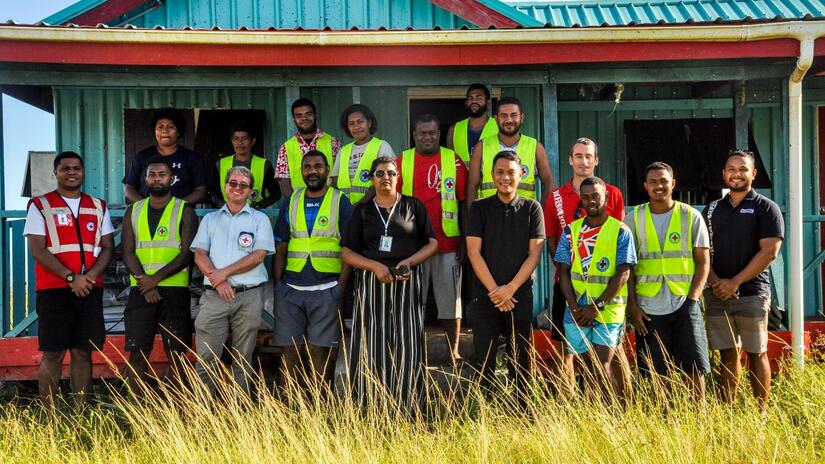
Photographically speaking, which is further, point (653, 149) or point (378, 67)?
point (653, 149)

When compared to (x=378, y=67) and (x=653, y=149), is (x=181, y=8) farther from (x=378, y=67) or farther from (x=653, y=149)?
(x=653, y=149)

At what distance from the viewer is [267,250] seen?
545 cm

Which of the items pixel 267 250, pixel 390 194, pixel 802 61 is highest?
pixel 802 61

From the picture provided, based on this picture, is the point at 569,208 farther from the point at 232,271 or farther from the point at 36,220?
the point at 36,220

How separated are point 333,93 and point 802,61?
14.9 feet

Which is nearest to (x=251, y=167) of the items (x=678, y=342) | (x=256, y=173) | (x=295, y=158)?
(x=256, y=173)

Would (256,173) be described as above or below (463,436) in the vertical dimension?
above

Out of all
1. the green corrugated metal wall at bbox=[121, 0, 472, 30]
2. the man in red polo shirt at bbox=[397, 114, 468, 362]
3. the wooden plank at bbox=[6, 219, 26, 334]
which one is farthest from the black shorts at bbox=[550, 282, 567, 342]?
the wooden plank at bbox=[6, 219, 26, 334]

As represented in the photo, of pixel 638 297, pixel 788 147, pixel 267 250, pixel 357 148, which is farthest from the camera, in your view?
pixel 788 147

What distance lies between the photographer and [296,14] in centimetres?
819

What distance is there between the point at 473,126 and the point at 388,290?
169 cm

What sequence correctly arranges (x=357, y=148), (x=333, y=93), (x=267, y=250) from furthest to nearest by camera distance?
(x=333, y=93) < (x=357, y=148) < (x=267, y=250)

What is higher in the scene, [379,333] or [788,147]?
[788,147]

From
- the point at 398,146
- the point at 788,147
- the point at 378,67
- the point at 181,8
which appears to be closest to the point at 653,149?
the point at 788,147
